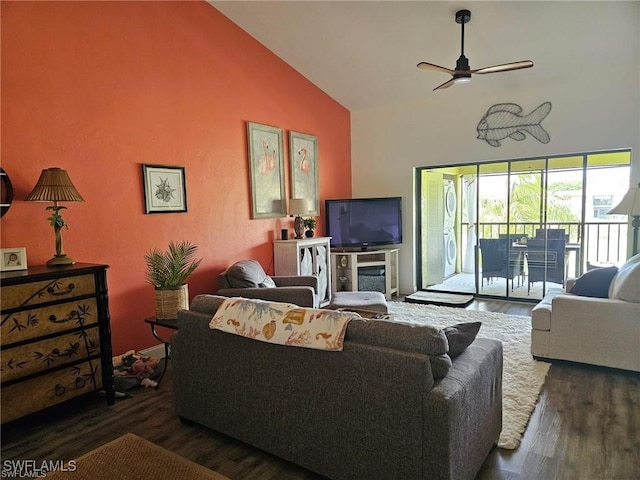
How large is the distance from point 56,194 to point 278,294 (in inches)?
76.5

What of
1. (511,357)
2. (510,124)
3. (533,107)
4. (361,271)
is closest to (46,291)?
(511,357)

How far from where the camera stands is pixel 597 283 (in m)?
3.48

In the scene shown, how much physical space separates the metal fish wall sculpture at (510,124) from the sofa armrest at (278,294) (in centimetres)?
338

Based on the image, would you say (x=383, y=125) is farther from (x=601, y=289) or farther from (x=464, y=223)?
(x=601, y=289)

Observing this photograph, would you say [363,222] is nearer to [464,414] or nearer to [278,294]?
[278,294]

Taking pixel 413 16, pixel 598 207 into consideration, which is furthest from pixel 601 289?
pixel 413 16

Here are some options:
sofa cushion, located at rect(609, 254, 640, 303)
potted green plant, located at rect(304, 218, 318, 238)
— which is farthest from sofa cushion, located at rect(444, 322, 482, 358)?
potted green plant, located at rect(304, 218, 318, 238)

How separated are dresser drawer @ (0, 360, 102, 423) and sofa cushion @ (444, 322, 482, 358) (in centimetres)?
234

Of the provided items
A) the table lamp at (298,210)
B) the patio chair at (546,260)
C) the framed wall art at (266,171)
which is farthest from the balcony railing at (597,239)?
the framed wall art at (266,171)

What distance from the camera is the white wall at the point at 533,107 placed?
4035 mm

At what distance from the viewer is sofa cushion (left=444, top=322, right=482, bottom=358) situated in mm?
1953

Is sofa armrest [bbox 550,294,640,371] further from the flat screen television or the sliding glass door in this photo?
the flat screen television

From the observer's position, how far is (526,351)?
3.74m

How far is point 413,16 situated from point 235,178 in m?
2.46
